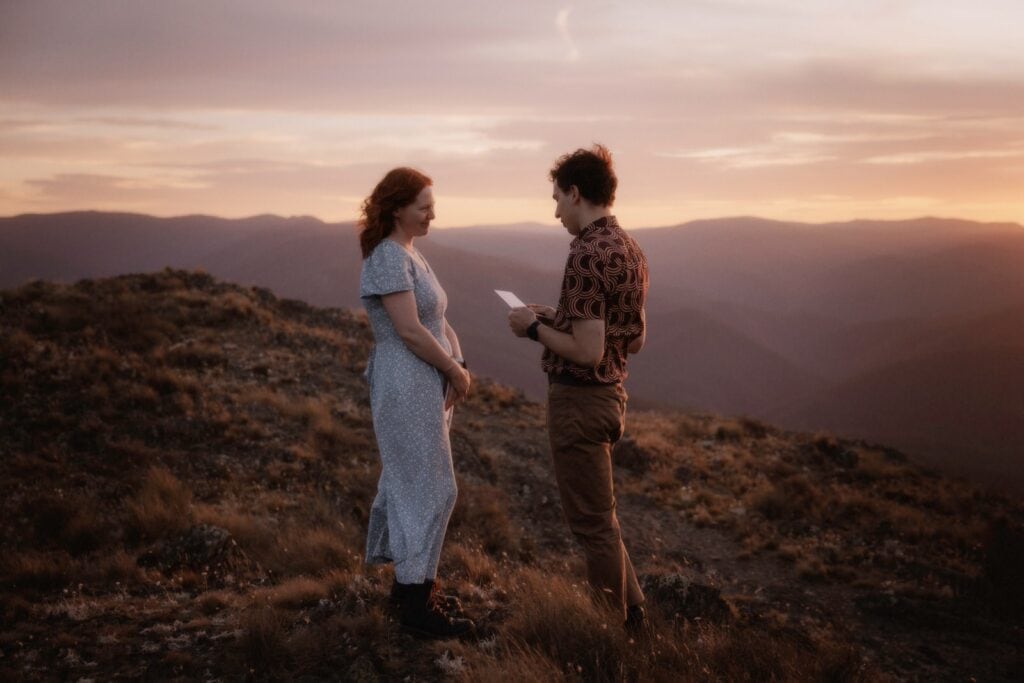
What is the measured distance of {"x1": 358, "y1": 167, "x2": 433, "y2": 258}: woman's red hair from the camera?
112 inches

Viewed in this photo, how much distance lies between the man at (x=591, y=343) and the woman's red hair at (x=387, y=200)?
25.3 inches

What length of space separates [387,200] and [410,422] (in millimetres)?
1017

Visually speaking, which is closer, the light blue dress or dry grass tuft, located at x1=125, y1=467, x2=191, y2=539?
the light blue dress

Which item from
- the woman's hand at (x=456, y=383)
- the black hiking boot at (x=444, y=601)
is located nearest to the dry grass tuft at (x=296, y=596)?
the black hiking boot at (x=444, y=601)

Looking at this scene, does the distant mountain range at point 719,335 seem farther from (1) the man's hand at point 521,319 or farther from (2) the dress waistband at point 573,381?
(1) the man's hand at point 521,319

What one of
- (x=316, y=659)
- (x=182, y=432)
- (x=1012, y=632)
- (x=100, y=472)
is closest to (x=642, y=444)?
(x=1012, y=632)

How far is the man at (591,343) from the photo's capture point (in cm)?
256

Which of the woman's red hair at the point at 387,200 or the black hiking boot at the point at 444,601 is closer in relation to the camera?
the woman's red hair at the point at 387,200

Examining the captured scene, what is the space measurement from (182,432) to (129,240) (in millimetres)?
130704

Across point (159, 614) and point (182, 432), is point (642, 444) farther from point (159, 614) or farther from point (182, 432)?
point (159, 614)

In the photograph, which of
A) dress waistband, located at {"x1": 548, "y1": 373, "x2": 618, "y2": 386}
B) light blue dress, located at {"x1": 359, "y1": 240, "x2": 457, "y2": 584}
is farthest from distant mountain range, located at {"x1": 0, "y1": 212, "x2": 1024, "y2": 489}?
dress waistband, located at {"x1": 548, "y1": 373, "x2": 618, "y2": 386}

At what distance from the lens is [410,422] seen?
9.52 ft

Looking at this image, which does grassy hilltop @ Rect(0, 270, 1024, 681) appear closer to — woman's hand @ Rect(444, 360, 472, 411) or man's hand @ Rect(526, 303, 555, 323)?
woman's hand @ Rect(444, 360, 472, 411)

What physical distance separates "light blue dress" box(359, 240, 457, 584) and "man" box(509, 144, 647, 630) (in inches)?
19.3
